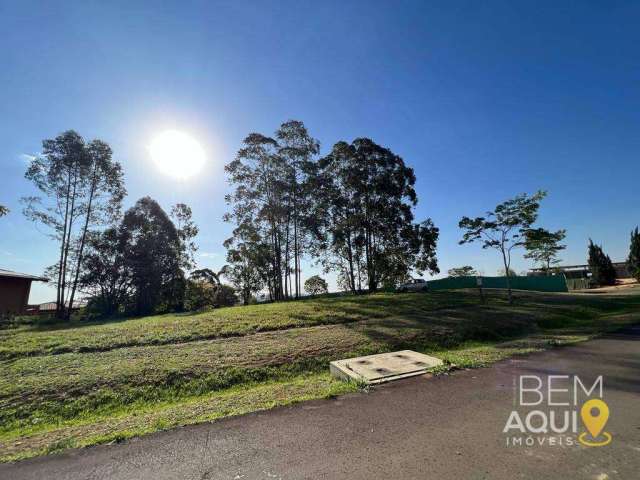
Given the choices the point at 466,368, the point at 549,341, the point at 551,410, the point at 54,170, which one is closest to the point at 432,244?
the point at 549,341

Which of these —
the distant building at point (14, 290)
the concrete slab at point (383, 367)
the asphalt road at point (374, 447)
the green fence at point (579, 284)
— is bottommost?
the asphalt road at point (374, 447)

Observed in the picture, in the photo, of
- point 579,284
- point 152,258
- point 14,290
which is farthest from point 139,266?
point 579,284

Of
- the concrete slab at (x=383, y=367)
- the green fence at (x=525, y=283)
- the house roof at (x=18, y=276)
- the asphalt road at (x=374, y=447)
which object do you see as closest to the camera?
the asphalt road at (x=374, y=447)

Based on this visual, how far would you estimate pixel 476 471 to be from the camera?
238 centimetres

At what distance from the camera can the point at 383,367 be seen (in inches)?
213

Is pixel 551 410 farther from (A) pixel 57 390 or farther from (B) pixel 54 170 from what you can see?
(B) pixel 54 170

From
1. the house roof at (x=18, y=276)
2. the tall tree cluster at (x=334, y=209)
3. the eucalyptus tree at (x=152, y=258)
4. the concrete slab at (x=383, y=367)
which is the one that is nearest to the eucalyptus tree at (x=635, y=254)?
the tall tree cluster at (x=334, y=209)

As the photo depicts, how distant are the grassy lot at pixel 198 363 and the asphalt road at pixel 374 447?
48 centimetres

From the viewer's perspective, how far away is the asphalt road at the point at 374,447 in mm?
2457

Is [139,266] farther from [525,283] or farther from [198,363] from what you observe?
[525,283]

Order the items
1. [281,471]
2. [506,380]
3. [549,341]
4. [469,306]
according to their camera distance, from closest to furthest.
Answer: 1. [281,471]
2. [506,380]
3. [549,341]
4. [469,306]

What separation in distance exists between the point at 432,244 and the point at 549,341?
66.1 ft

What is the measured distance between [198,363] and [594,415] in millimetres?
6431

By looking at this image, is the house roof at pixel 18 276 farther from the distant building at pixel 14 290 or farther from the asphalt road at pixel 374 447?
the asphalt road at pixel 374 447
